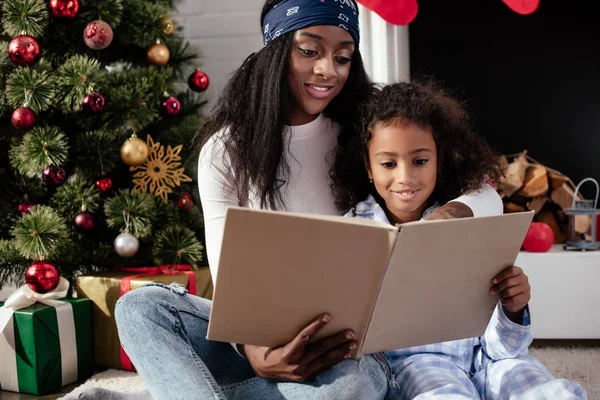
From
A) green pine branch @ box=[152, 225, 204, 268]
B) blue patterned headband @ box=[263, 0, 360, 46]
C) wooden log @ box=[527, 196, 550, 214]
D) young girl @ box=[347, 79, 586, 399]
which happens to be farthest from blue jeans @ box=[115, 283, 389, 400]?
wooden log @ box=[527, 196, 550, 214]

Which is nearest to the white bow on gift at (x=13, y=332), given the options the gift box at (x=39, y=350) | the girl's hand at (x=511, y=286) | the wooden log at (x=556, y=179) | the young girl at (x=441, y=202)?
the gift box at (x=39, y=350)

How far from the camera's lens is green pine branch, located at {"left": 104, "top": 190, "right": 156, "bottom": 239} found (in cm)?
192

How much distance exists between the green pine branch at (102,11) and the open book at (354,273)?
1259 mm

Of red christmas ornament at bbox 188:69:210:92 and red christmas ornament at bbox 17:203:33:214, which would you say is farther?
red christmas ornament at bbox 188:69:210:92

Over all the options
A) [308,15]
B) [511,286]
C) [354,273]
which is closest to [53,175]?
[308,15]

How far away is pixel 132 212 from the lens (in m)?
1.92

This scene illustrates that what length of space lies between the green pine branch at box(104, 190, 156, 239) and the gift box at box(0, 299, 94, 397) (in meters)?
0.26

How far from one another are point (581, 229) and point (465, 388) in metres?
1.19

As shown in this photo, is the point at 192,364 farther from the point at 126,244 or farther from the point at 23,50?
the point at 23,50

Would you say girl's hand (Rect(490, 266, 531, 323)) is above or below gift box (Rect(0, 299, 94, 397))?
above

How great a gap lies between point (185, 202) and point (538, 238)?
1.08 metres

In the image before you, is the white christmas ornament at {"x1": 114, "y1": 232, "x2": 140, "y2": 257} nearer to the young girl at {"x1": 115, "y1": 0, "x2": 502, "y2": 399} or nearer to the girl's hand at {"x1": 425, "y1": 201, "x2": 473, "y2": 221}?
the young girl at {"x1": 115, "y1": 0, "x2": 502, "y2": 399}

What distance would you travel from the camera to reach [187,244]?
1983 mm

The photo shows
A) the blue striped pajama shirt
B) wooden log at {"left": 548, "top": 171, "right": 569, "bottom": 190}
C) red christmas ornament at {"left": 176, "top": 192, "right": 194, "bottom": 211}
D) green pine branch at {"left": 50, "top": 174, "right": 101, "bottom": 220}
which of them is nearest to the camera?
the blue striped pajama shirt
